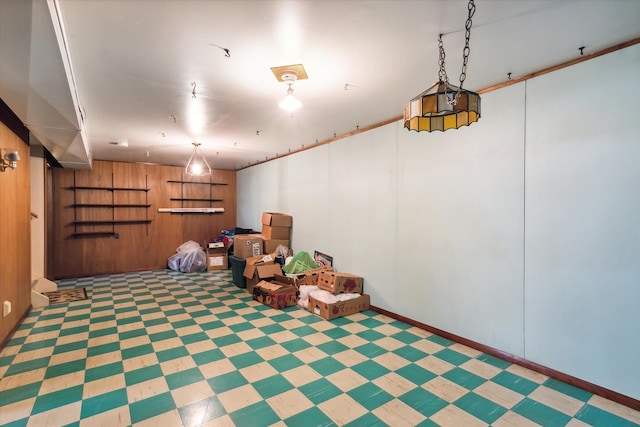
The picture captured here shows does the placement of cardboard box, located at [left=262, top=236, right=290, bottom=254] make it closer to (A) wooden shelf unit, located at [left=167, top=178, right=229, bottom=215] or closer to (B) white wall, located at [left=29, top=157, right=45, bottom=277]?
(A) wooden shelf unit, located at [left=167, top=178, right=229, bottom=215]

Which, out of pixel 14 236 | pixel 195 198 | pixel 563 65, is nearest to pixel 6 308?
pixel 14 236

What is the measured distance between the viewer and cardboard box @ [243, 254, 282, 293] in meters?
5.00

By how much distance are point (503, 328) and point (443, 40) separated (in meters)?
2.57

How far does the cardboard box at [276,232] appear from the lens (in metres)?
5.91

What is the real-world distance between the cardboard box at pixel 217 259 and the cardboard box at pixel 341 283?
3651 mm

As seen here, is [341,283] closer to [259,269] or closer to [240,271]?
[259,269]

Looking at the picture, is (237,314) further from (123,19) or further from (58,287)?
(58,287)

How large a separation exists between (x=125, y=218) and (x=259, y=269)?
14.0 feet

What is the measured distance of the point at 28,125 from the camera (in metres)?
3.06

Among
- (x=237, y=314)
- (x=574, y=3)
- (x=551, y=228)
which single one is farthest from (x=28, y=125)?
(x=551, y=228)

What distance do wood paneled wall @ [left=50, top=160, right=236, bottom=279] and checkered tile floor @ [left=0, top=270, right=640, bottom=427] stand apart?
120 inches

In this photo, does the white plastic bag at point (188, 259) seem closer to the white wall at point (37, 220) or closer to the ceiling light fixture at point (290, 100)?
the white wall at point (37, 220)

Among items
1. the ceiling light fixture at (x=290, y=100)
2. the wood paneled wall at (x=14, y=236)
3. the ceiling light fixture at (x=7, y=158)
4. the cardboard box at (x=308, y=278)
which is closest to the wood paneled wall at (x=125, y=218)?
the wood paneled wall at (x=14, y=236)

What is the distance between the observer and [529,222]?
8.66 ft
